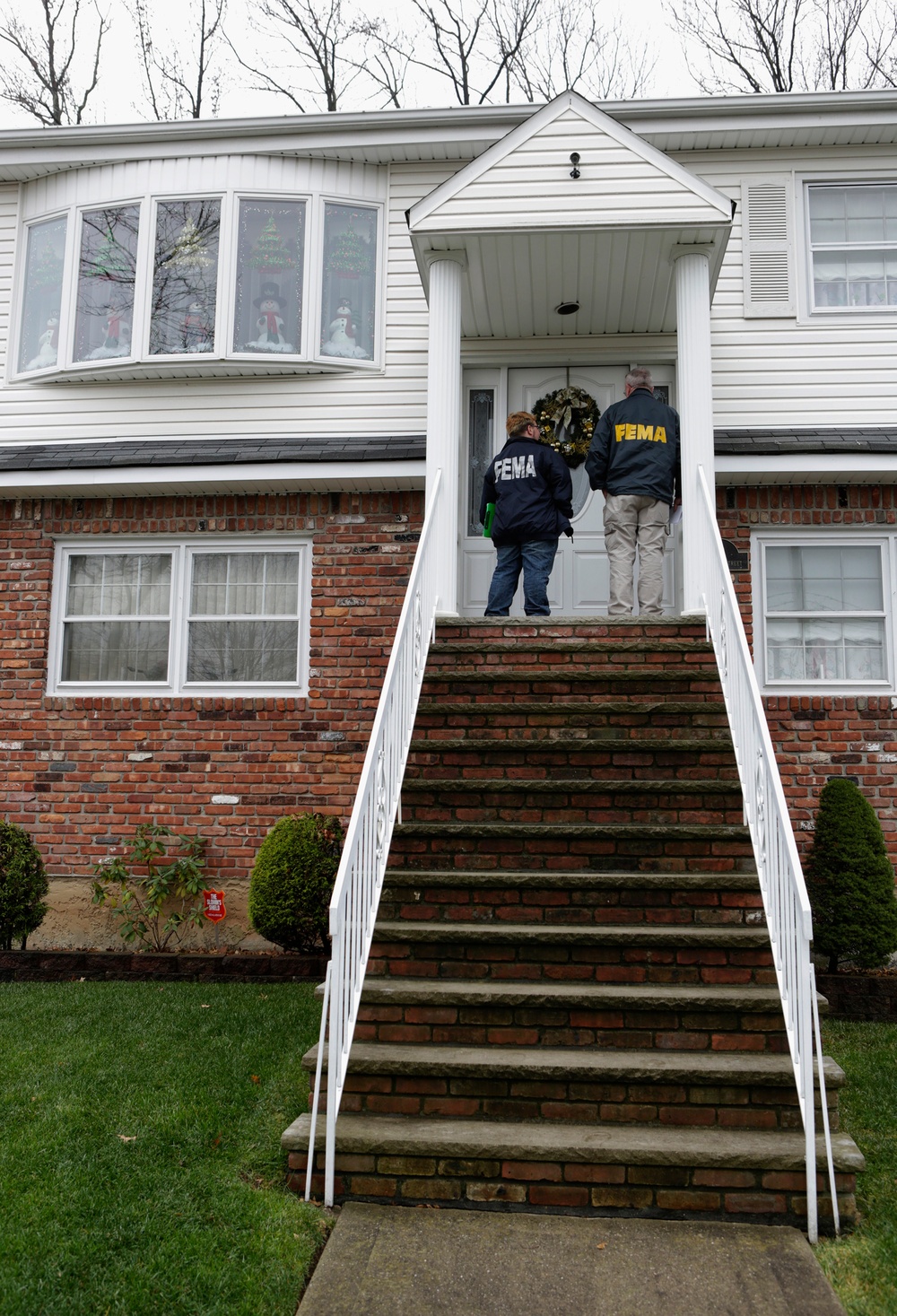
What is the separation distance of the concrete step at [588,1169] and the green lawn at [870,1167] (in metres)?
0.15

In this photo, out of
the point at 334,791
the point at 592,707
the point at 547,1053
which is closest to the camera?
the point at 547,1053

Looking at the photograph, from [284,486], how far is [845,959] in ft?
16.9

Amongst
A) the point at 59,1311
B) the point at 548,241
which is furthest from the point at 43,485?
the point at 59,1311

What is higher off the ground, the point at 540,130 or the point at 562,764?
the point at 540,130

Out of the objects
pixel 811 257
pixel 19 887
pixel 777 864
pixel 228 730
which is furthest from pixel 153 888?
pixel 811 257

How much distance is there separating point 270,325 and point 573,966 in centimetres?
595

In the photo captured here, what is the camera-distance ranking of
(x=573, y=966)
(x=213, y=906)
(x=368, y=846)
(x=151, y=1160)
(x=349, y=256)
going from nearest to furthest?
1. (x=151, y=1160)
2. (x=368, y=846)
3. (x=573, y=966)
4. (x=213, y=906)
5. (x=349, y=256)

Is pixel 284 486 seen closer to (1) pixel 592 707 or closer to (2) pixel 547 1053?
(1) pixel 592 707

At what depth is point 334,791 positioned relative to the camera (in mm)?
7723

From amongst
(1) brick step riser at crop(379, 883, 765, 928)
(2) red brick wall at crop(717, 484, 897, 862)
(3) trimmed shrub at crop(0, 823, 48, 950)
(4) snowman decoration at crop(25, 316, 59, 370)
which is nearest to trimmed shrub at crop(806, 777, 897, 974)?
(2) red brick wall at crop(717, 484, 897, 862)

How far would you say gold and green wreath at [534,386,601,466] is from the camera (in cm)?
826

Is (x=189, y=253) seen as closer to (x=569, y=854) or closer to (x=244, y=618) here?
(x=244, y=618)

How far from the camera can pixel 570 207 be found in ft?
22.5

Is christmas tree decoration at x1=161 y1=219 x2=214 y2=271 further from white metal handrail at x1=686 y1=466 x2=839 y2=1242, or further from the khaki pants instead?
white metal handrail at x1=686 y1=466 x2=839 y2=1242
